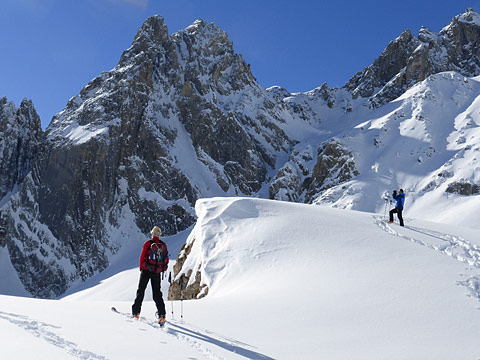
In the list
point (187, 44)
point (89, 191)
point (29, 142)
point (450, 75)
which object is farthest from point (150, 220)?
point (450, 75)

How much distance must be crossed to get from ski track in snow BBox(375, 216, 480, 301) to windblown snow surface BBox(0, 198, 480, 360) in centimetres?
5

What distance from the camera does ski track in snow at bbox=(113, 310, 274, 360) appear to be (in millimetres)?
6083

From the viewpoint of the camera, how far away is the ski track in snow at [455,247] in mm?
9566

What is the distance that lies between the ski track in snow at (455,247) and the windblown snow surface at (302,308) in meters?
0.05

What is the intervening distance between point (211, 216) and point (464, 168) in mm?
68590

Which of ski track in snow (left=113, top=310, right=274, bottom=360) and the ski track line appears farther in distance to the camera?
ski track in snow (left=113, top=310, right=274, bottom=360)

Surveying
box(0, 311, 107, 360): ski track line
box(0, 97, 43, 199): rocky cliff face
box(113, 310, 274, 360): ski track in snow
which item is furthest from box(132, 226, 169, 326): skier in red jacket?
box(0, 97, 43, 199): rocky cliff face

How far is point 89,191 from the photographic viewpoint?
100m

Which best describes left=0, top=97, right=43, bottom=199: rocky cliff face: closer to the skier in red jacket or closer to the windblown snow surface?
the windblown snow surface

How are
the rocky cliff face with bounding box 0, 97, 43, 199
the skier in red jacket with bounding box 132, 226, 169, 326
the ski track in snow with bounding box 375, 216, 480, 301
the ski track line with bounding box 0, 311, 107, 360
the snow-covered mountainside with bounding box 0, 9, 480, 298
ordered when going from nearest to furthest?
the ski track line with bounding box 0, 311, 107, 360, the skier in red jacket with bounding box 132, 226, 169, 326, the ski track in snow with bounding box 375, 216, 480, 301, the snow-covered mountainside with bounding box 0, 9, 480, 298, the rocky cliff face with bounding box 0, 97, 43, 199

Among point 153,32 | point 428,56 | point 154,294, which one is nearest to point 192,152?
point 153,32

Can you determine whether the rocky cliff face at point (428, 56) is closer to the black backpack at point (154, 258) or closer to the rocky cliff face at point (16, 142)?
the rocky cliff face at point (16, 142)

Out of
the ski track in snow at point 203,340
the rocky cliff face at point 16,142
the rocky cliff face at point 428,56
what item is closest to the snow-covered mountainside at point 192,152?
the rocky cliff face at point 16,142

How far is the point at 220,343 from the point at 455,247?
1015cm
